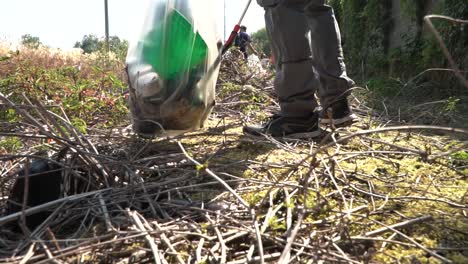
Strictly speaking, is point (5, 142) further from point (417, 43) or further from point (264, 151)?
point (417, 43)

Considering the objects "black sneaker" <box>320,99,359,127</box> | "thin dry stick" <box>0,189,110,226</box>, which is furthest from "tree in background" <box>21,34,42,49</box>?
"thin dry stick" <box>0,189,110,226</box>

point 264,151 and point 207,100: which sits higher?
point 207,100

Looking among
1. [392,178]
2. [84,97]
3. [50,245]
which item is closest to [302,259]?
[50,245]

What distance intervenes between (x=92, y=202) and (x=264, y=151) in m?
0.90

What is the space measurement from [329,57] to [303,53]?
0.26 meters

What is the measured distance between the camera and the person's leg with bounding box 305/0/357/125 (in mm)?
2111

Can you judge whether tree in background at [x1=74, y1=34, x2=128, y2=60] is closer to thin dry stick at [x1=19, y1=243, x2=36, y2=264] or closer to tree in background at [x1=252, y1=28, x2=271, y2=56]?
tree in background at [x1=252, y1=28, x2=271, y2=56]

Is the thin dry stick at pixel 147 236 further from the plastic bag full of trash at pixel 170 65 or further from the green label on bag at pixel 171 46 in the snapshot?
the green label on bag at pixel 171 46

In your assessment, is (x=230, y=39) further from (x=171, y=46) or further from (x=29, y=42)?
(x=29, y=42)

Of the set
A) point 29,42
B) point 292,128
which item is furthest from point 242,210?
point 29,42

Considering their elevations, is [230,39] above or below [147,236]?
above

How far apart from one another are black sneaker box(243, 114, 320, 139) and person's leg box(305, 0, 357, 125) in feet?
0.41

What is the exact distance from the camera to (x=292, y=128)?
2041mm

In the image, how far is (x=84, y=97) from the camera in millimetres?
2771
